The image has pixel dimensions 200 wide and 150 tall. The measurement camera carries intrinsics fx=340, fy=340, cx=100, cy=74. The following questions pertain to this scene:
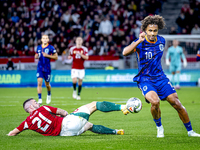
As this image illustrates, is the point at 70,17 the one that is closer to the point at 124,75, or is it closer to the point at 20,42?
the point at 20,42

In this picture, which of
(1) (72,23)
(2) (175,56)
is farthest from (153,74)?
(1) (72,23)

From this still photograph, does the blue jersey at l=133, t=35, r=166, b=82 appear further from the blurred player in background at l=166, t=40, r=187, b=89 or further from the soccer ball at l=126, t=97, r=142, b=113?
the blurred player in background at l=166, t=40, r=187, b=89

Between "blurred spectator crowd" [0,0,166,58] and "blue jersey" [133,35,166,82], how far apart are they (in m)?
16.9

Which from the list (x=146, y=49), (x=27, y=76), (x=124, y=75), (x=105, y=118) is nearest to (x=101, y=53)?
(x=124, y=75)

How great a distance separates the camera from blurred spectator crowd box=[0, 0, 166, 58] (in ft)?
81.0

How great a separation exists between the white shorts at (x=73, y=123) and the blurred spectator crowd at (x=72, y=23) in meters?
17.3

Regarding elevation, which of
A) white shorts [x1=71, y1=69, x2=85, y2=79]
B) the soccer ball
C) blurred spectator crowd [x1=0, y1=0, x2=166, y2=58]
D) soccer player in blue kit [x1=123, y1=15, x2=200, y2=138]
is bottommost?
white shorts [x1=71, y1=69, x2=85, y2=79]

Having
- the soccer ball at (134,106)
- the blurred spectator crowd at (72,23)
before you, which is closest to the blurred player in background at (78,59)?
the blurred spectator crowd at (72,23)

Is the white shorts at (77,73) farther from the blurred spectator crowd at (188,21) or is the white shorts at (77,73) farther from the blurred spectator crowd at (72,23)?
the blurred spectator crowd at (188,21)

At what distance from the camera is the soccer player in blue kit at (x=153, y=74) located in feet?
19.9

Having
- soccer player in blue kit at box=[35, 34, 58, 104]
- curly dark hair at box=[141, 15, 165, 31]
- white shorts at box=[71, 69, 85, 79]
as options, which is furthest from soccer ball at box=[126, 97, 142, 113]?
white shorts at box=[71, 69, 85, 79]

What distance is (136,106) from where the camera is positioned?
545 cm

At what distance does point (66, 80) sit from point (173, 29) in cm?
903

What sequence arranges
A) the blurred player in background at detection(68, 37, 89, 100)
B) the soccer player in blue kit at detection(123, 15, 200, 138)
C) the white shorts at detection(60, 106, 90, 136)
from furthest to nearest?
the blurred player in background at detection(68, 37, 89, 100) < the soccer player in blue kit at detection(123, 15, 200, 138) < the white shorts at detection(60, 106, 90, 136)
